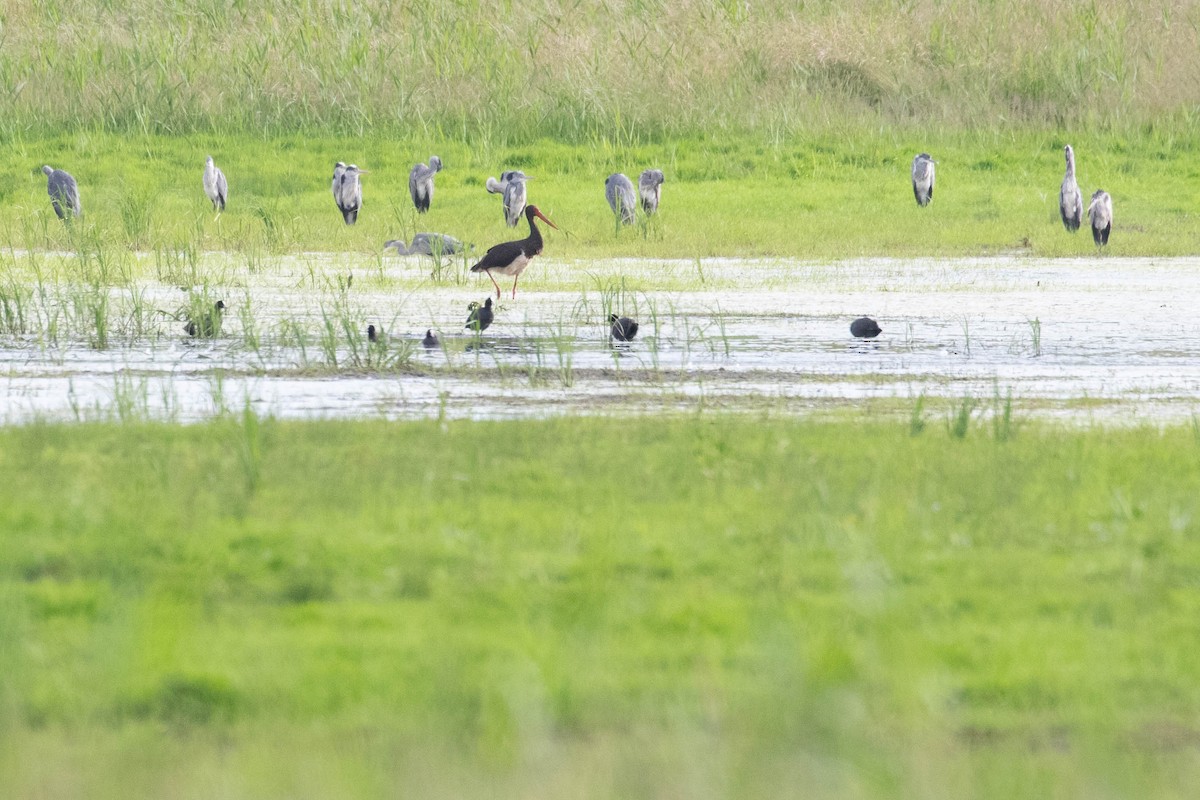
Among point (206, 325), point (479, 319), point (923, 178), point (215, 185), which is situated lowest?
point (479, 319)

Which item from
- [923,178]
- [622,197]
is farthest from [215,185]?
[923,178]

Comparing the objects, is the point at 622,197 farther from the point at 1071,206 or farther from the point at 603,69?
the point at 603,69

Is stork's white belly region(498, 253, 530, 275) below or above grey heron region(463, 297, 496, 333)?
above

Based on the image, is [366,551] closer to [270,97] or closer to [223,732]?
[223,732]

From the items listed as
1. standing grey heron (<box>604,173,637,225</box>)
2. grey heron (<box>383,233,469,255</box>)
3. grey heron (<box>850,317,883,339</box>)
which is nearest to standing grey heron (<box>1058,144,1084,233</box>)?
standing grey heron (<box>604,173,637,225</box>)

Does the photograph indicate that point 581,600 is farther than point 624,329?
No

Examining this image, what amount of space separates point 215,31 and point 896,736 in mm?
25274

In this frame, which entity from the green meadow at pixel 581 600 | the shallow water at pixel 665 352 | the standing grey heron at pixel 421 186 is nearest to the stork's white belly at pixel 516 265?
the shallow water at pixel 665 352

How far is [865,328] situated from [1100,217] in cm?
718

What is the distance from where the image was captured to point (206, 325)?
40.1 ft

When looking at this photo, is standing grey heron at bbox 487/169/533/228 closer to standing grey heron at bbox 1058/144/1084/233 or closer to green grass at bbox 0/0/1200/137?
green grass at bbox 0/0/1200/137

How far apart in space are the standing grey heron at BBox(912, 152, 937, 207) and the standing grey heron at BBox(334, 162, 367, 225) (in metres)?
5.99

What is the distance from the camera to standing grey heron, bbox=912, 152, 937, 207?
70.6ft

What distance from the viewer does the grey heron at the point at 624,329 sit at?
11.9 metres
